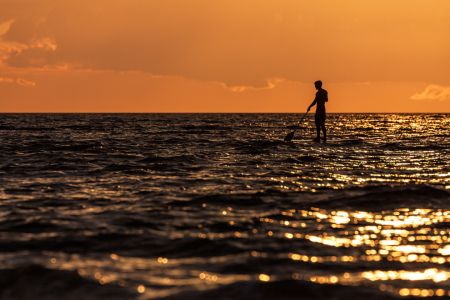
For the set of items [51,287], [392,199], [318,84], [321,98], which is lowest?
[51,287]

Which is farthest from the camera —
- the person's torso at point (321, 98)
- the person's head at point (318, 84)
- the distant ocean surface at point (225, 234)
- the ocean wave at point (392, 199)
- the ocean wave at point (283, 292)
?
the person's torso at point (321, 98)

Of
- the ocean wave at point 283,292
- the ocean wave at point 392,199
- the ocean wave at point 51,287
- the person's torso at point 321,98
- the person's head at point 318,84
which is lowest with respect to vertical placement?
the ocean wave at point 51,287

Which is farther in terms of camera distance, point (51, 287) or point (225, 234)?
point (225, 234)

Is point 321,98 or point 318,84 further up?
point 318,84

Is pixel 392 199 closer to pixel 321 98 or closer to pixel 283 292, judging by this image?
pixel 283 292

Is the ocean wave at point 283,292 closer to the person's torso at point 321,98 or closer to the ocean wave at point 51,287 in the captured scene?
the ocean wave at point 51,287

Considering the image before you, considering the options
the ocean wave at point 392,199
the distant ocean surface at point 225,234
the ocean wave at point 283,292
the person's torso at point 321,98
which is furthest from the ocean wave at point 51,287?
the person's torso at point 321,98

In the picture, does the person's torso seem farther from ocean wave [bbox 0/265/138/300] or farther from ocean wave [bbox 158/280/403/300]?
ocean wave [bbox 0/265/138/300]

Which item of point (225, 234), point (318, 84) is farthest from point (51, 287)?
point (318, 84)

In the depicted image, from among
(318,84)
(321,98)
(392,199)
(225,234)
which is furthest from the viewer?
(321,98)

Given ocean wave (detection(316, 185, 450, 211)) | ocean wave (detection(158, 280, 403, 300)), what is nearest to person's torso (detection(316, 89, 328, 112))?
ocean wave (detection(316, 185, 450, 211))

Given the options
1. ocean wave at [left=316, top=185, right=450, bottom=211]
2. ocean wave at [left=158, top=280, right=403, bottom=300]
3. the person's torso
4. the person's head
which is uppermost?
the person's head

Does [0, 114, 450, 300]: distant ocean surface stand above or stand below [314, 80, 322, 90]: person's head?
below

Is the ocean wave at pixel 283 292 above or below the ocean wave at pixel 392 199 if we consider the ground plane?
below
